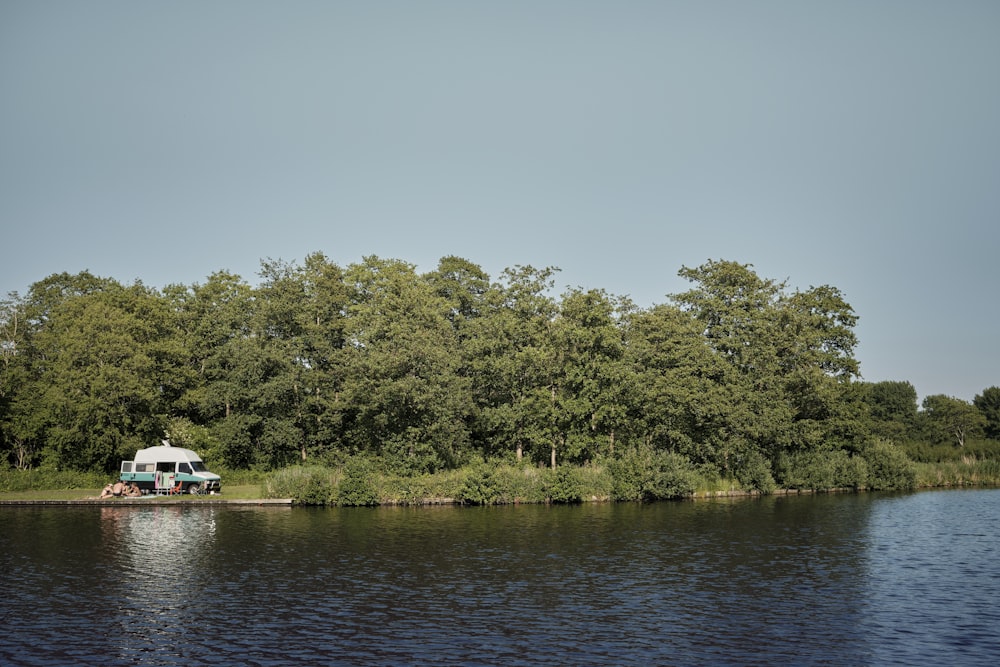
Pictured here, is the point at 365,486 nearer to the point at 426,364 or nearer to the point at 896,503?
the point at 426,364

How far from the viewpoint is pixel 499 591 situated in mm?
31250

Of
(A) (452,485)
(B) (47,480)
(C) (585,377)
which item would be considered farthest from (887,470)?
(B) (47,480)

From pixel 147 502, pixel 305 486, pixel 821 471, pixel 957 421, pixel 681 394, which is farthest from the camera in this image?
pixel 957 421

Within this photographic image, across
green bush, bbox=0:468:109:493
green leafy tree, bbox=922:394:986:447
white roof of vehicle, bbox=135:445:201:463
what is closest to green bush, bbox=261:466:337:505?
white roof of vehicle, bbox=135:445:201:463

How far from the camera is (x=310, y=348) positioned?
78.2 meters

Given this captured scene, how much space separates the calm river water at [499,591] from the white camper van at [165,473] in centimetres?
1166

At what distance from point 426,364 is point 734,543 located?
1326 inches

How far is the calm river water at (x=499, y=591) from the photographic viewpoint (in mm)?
23812

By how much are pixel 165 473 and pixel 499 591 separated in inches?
1691

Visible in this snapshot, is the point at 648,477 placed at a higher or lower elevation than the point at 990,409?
lower

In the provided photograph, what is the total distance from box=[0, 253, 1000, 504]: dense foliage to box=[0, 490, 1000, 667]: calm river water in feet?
54.4

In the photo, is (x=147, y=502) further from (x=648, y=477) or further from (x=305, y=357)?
(x=648, y=477)

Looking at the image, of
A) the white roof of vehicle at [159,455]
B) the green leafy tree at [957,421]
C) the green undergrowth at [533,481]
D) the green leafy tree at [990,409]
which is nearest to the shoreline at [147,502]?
the green undergrowth at [533,481]

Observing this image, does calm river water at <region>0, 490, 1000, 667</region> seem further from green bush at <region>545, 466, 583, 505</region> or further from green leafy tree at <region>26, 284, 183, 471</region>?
green leafy tree at <region>26, 284, 183, 471</region>
